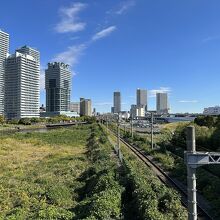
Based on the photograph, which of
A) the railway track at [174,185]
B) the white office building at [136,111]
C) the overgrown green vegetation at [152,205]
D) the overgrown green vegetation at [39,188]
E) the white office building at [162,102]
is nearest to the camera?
the overgrown green vegetation at [152,205]

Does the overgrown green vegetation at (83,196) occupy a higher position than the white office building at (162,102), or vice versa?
the white office building at (162,102)

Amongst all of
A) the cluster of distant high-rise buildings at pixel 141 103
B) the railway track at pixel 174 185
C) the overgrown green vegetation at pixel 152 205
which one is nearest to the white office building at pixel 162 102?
the cluster of distant high-rise buildings at pixel 141 103

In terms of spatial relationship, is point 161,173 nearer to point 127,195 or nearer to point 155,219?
point 127,195

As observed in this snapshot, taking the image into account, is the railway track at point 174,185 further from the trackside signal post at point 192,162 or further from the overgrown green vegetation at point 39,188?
the trackside signal post at point 192,162

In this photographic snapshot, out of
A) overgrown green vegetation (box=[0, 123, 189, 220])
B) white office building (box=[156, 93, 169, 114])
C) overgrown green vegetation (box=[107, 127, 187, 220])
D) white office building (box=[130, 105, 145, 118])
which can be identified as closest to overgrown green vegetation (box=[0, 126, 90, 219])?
overgrown green vegetation (box=[0, 123, 189, 220])

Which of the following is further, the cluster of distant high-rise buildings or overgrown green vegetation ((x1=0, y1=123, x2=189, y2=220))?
the cluster of distant high-rise buildings

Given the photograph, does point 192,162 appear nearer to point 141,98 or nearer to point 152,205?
point 152,205

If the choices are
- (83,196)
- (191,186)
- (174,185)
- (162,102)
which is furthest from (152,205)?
(162,102)

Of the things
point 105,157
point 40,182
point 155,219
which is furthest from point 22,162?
point 155,219

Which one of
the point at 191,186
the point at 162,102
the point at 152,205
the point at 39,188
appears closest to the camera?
the point at 191,186

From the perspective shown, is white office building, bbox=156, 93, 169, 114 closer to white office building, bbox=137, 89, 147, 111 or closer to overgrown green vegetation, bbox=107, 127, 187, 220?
white office building, bbox=137, 89, 147, 111

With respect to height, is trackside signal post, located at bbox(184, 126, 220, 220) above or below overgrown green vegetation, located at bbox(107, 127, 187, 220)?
above

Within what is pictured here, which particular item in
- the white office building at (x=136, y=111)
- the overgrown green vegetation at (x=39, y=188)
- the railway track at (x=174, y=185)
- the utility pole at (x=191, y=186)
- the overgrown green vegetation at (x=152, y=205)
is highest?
the white office building at (x=136, y=111)
